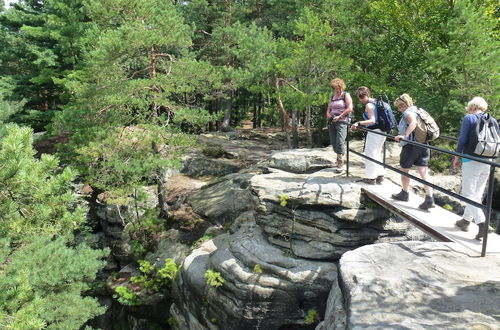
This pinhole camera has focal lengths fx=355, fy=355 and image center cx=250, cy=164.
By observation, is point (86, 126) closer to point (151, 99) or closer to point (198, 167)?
point (151, 99)

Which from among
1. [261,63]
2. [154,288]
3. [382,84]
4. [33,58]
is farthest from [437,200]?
[33,58]

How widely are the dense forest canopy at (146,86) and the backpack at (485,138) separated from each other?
6.34m

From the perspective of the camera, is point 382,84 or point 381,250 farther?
point 382,84

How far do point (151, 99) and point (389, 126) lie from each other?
7970 millimetres

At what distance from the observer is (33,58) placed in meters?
21.7

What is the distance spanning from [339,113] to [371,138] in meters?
0.99

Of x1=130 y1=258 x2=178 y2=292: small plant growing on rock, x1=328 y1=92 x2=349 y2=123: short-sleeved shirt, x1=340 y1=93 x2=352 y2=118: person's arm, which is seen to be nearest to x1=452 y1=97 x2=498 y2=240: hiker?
x1=340 y1=93 x2=352 y2=118: person's arm

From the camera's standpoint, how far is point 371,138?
6.98 meters

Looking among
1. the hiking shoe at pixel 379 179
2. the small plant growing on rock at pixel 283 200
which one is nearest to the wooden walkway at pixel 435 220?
the hiking shoe at pixel 379 179

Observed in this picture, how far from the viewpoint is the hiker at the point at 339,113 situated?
24.5 ft

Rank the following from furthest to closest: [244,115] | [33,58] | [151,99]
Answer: [244,115], [33,58], [151,99]

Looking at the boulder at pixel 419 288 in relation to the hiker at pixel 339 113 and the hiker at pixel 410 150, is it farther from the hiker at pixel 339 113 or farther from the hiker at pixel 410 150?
the hiker at pixel 339 113

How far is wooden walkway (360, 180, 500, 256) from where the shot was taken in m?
4.88

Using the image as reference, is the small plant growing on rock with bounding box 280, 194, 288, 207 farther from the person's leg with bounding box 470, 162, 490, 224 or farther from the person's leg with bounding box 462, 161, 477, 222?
the person's leg with bounding box 470, 162, 490, 224
